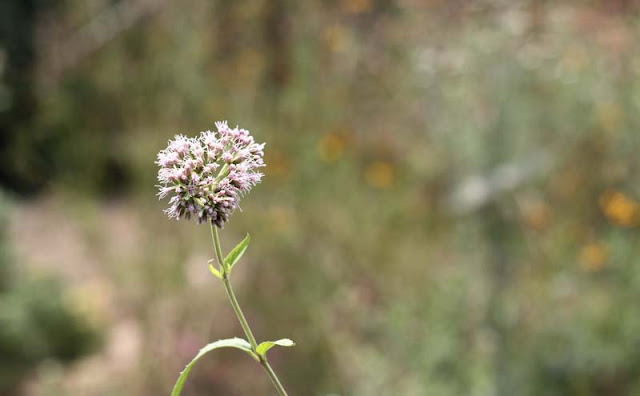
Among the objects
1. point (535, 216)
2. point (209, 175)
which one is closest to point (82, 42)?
point (535, 216)

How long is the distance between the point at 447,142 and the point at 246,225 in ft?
4.38

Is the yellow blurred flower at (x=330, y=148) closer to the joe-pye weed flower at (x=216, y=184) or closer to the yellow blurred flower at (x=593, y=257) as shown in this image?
the yellow blurred flower at (x=593, y=257)

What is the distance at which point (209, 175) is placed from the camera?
2.53 ft

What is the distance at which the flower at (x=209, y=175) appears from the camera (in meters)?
0.73

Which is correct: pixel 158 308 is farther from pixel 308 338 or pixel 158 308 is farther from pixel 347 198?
pixel 347 198

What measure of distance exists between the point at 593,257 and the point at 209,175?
9.79 feet

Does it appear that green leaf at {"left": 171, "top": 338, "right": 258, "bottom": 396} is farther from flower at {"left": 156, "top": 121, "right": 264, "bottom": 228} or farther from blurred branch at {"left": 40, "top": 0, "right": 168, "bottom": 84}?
blurred branch at {"left": 40, "top": 0, "right": 168, "bottom": 84}

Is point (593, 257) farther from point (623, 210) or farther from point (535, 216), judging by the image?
point (535, 216)

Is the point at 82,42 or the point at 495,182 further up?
the point at 82,42

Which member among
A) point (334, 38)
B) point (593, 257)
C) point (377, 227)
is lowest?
point (593, 257)

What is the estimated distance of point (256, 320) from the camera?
3484 mm

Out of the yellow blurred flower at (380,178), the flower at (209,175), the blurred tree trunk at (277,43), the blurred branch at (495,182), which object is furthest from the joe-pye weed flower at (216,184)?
the yellow blurred flower at (380,178)

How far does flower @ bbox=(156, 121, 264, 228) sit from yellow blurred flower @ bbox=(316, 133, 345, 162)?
2.88 metres

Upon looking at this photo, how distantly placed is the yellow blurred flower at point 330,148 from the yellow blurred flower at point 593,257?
1298 millimetres
